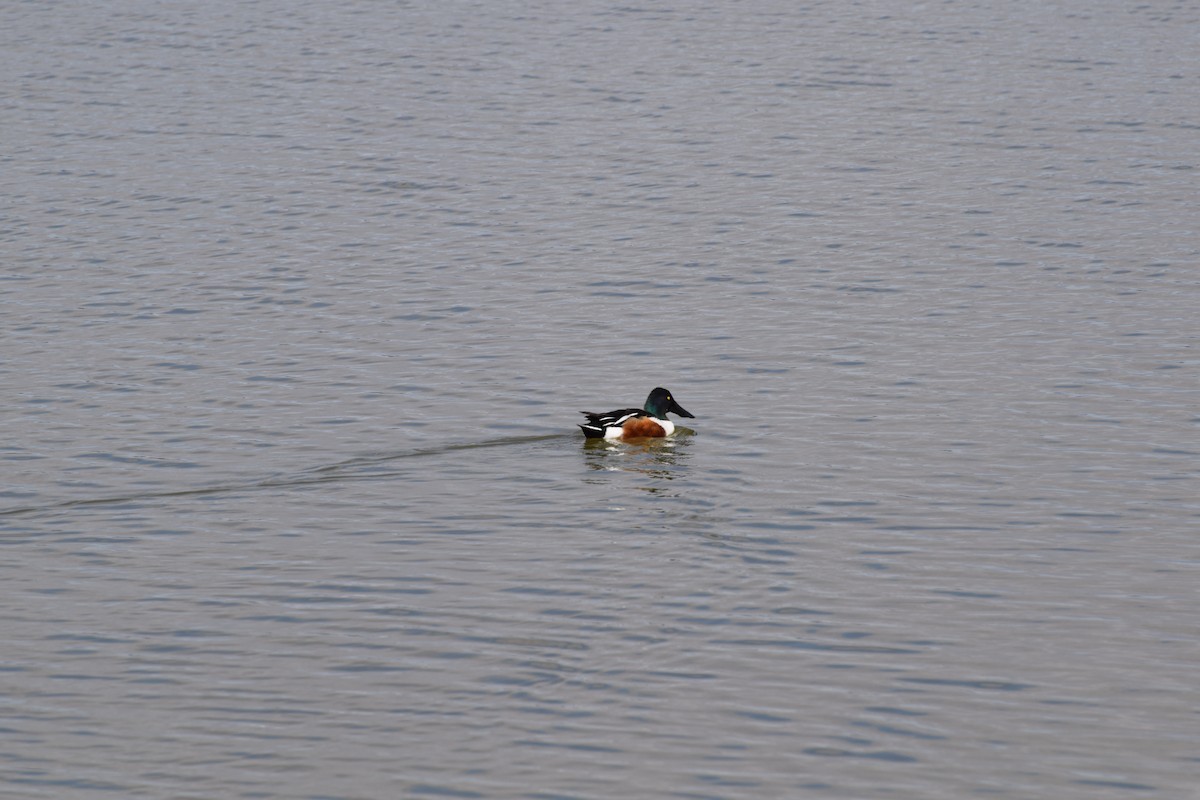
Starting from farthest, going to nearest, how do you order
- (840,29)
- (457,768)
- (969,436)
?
1. (840,29)
2. (969,436)
3. (457,768)

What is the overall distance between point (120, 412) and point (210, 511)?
12.3 feet

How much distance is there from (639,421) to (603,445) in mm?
465

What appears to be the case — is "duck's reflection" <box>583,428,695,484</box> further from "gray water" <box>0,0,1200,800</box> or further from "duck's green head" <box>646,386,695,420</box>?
"duck's green head" <box>646,386,695,420</box>

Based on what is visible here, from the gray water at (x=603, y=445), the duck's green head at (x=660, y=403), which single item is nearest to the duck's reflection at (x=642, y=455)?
the gray water at (x=603, y=445)

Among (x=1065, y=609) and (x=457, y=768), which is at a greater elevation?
(x=1065, y=609)

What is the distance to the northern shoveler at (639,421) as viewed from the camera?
1706 centimetres

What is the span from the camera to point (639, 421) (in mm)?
17281

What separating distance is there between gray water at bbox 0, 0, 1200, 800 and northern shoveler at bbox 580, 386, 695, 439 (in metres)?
0.19

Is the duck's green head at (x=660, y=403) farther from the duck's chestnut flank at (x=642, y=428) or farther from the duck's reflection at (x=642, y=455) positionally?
the duck's reflection at (x=642, y=455)

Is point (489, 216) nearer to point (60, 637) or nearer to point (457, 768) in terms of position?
point (60, 637)

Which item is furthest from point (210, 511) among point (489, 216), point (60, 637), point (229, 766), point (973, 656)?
point (489, 216)

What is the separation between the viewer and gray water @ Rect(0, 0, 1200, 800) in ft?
34.5

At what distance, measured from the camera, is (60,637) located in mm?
12094

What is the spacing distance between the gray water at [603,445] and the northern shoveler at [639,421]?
7.4 inches
